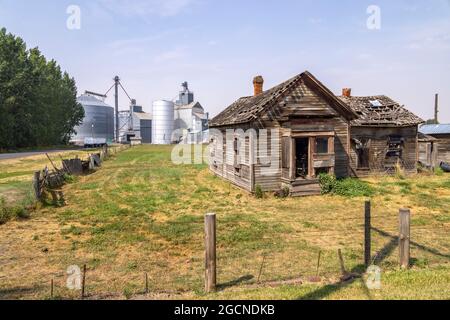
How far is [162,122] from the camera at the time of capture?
86.4 m

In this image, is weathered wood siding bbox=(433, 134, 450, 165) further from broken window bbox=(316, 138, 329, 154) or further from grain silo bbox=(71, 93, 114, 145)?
grain silo bbox=(71, 93, 114, 145)

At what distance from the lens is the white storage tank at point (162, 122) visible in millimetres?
86375

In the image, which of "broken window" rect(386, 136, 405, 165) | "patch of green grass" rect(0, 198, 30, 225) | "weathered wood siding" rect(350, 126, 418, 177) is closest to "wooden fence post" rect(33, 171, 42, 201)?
"patch of green grass" rect(0, 198, 30, 225)

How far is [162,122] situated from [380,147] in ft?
234

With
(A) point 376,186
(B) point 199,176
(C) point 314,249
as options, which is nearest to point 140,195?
(B) point 199,176

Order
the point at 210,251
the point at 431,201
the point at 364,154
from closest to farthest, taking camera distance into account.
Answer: the point at 210,251
the point at 431,201
the point at 364,154

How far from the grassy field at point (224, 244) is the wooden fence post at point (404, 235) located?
0.95 ft

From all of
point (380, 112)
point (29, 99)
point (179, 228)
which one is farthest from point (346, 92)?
point (29, 99)

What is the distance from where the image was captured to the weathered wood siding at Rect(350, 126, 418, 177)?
2054 cm

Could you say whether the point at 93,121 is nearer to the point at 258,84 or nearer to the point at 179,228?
the point at 258,84

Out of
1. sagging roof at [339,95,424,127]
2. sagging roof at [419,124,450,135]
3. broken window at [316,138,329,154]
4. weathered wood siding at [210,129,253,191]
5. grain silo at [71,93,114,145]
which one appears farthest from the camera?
grain silo at [71,93,114,145]

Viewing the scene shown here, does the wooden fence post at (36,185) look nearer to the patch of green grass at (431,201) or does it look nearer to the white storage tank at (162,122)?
the patch of green grass at (431,201)

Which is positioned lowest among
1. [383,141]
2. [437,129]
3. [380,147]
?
[380,147]

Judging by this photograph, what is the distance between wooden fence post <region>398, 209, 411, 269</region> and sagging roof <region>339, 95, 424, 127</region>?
14.5 metres
